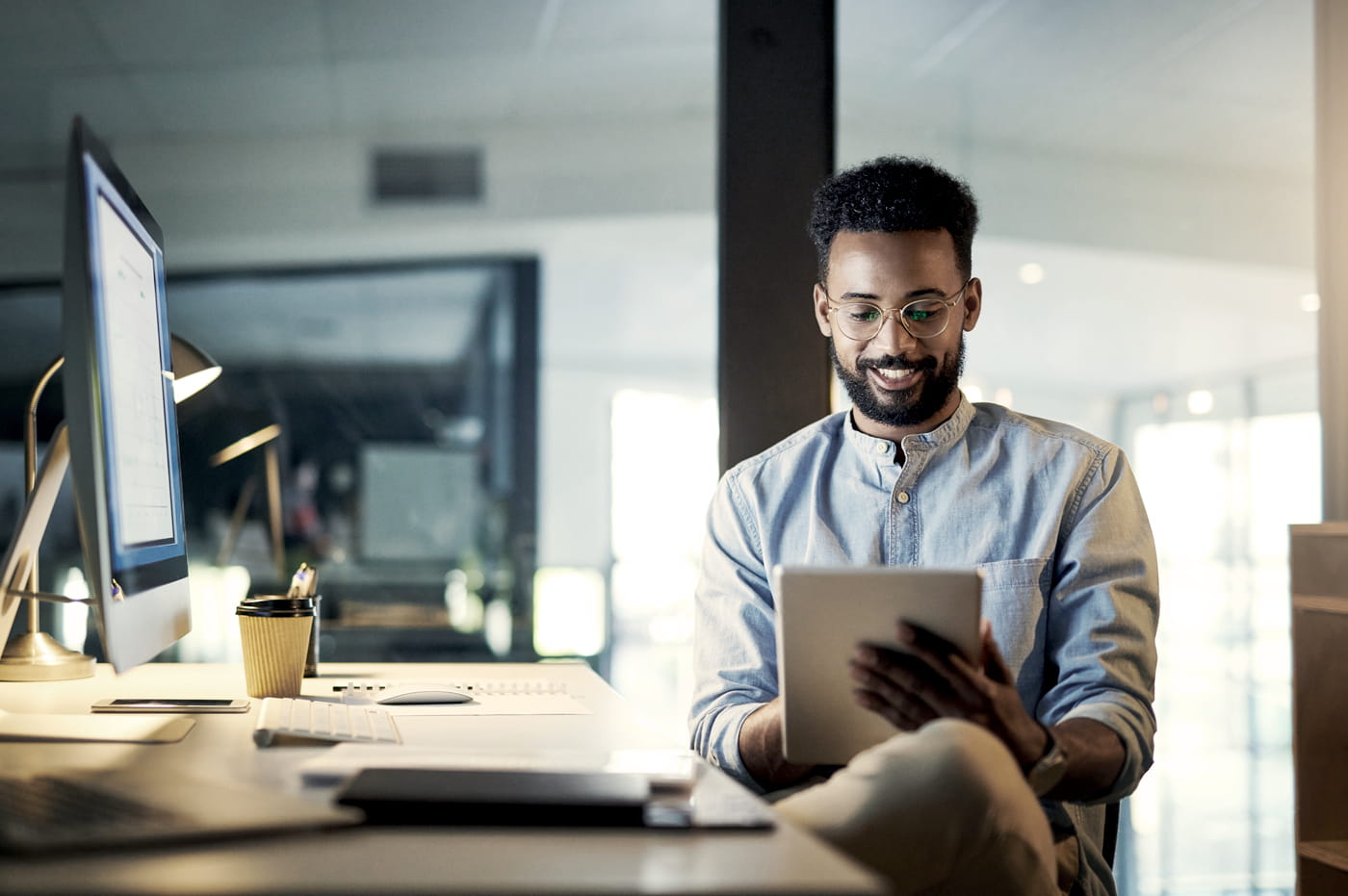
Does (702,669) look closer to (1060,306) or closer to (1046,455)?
(1046,455)

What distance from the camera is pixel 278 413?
2.85 metres

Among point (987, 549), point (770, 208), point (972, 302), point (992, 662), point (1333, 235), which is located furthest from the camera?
point (1333, 235)

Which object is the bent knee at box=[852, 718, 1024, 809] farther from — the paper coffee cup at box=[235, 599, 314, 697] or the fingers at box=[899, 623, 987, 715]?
the paper coffee cup at box=[235, 599, 314, 697]

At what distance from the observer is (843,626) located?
1.01 m

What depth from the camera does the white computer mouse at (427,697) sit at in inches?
50.2

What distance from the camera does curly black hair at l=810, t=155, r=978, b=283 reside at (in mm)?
1468

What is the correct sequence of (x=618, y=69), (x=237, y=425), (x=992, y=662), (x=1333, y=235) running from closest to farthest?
(x=992, y=662) → (x=1333, y=235) → (x=237, y=425) → (x=618, y=69)

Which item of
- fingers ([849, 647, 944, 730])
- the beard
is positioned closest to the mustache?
the beard

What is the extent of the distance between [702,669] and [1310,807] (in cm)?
109

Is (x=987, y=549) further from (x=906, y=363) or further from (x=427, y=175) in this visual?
(x=427, y=175)

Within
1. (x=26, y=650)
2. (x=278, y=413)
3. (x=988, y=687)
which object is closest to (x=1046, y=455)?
(x=988, y=687)

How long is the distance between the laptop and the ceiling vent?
90.7 inches

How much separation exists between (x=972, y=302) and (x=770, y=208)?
0.53m

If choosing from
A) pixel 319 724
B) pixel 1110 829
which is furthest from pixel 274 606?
pixel 1110 829
